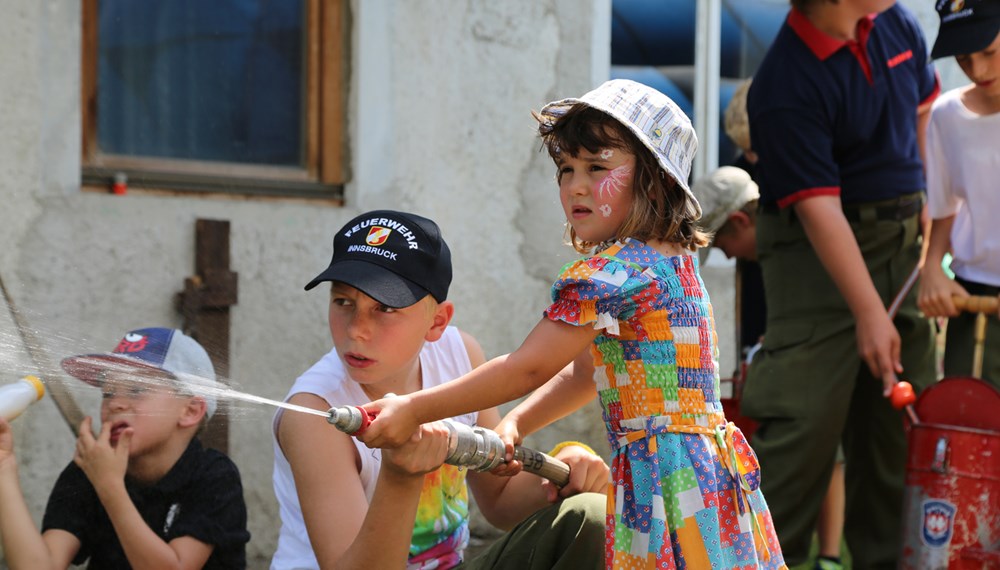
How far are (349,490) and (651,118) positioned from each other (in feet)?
3.39

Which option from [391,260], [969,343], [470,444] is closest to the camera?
[470,444]

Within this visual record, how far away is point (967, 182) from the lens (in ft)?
15.3

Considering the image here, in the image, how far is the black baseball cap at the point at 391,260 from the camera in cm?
296

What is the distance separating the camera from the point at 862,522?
5004 mm

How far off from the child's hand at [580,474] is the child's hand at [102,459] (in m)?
1.07

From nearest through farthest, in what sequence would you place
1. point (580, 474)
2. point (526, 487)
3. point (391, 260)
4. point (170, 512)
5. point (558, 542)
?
1. point (391, 260)
2. point (558, 542)
3. point (580, 474)
4. point (526, 487)
5. point (170, 512)

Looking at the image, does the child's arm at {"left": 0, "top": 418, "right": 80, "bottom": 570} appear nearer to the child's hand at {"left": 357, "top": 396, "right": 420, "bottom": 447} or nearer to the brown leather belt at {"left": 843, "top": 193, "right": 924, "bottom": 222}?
the child's hand at {"left": 357, "top": 396, "right": 420, "bottom": 447}

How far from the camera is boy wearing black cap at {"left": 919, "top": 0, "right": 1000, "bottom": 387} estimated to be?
4445 mm

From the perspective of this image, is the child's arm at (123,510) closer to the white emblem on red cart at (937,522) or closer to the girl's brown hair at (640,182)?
the girl's brown hair at (640,182)

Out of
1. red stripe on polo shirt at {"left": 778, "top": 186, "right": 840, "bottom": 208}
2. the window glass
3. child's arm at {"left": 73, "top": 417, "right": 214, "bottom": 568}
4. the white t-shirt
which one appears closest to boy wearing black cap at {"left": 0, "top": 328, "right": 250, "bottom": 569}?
child's arm at {"left": 73, "top": 417, "right": 214, "bottom": 568}

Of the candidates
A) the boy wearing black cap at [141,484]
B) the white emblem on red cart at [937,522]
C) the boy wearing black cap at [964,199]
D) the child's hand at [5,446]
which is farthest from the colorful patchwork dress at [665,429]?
the boy wearing black cap at [964,199]

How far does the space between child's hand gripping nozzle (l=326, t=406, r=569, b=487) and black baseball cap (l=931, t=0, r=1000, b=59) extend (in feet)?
7.15

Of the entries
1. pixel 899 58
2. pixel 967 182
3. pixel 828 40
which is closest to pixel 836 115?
pixel 828 40

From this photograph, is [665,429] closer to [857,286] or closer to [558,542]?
[558,542]
